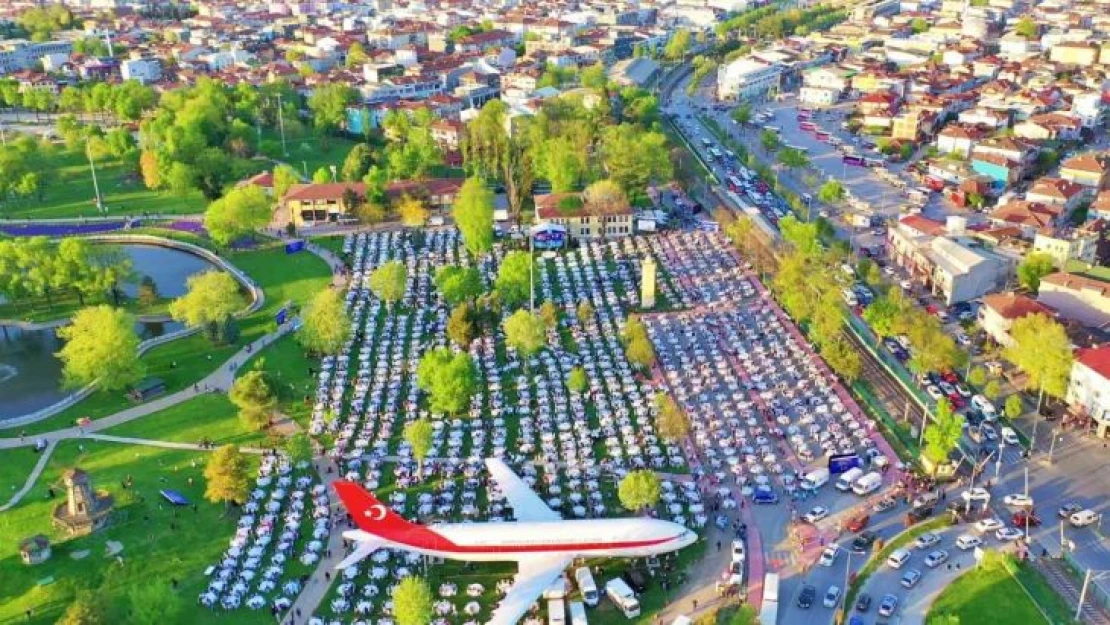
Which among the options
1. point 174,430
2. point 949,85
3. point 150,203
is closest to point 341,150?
point 150,203

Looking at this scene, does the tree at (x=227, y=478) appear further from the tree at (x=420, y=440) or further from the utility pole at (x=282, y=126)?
the utility pole at (x=282, y=126)

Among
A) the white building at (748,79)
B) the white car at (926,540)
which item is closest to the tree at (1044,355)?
the white car at (926,540)

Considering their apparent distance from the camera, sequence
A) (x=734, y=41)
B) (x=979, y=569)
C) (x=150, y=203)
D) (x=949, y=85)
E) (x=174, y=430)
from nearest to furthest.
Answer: (x=979, y=569)
(x=174, y=430)
(x=150, y=203)
(x=949, y=85)
(x=734, y=41)

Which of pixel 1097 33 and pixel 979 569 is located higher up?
pixel 1097 33

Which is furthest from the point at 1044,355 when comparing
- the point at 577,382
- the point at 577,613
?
the point at 577,613

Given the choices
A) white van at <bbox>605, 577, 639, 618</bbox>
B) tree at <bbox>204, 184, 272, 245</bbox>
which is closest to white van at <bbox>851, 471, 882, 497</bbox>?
white van at <bbox>605, 577, 639, 618</bbox>

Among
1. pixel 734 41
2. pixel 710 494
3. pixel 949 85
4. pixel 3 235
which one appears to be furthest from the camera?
pixel 734 41

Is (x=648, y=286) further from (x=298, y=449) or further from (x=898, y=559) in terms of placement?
(x=898, y=559)

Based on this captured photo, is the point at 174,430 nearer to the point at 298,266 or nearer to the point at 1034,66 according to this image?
the point at 298,266
